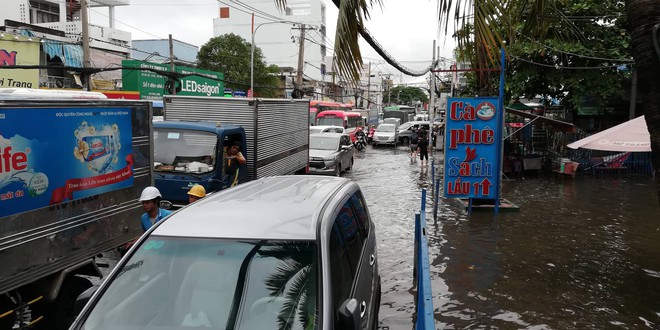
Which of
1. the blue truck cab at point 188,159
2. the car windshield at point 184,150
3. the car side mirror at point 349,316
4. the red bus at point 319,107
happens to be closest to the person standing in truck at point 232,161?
the blue truck cab at point 188,159

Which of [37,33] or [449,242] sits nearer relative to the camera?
[449,242]

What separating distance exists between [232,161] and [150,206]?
12.1ft

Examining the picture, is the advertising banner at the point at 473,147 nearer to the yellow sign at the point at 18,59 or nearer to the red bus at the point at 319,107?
the yellow sign at the point at 18,59

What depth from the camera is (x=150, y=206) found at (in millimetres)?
5406

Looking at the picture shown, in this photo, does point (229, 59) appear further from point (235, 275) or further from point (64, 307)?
point (235, 275)

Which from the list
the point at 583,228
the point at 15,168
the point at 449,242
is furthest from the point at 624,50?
the point at 15,168

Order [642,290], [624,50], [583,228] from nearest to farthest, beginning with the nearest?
[642,290] < [583,228] < [624,50]

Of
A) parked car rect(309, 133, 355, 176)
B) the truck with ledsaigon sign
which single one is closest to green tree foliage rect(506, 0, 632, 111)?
parked car rect(309, 133, 355, 176)

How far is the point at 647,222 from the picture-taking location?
1134cm

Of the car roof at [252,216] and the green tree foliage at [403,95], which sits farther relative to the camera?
the green tree foliage at [403,95]

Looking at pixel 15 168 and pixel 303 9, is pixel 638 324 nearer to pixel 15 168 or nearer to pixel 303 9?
pixel 15 168

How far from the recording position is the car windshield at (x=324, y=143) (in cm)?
1909

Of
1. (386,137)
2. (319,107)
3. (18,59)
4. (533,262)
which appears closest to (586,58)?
(533,262)

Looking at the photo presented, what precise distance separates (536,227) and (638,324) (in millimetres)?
5003
